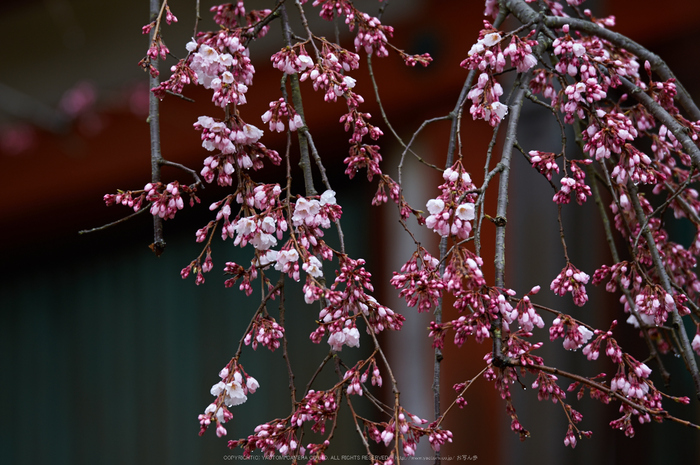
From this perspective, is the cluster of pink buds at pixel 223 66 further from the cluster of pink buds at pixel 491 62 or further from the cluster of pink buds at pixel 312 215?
the cluster of pink buds at pixel 491 62

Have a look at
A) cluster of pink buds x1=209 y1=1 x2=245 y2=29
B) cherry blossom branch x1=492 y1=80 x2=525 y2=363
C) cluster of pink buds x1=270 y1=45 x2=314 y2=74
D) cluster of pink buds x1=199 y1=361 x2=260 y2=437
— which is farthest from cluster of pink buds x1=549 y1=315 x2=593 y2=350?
cluster of pink buds x1=209 y1=1 x2=245 y2=29

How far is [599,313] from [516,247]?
0.41 metres

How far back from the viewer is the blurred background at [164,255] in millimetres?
2600

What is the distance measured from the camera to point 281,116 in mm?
1134

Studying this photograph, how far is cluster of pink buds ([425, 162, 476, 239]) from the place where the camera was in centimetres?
95

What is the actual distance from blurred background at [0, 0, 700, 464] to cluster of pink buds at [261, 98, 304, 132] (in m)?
1.63

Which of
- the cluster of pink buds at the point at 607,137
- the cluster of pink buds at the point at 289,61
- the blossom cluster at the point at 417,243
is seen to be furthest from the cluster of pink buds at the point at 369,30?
the cluster of pink buds at the point at 607,137

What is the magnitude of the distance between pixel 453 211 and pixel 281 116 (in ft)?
1.20

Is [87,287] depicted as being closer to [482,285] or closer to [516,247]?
[516,247]

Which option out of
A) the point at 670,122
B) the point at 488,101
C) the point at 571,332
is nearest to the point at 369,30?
the point at 488,101

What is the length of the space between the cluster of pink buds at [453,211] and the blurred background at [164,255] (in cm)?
167

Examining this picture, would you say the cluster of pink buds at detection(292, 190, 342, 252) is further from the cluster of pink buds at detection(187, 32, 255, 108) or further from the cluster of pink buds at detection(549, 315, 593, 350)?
the cluster of pink buds at detection(549, 315, 593, 350)

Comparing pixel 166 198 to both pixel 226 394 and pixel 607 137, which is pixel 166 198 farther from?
pixel 607 137

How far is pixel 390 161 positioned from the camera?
2908mm
